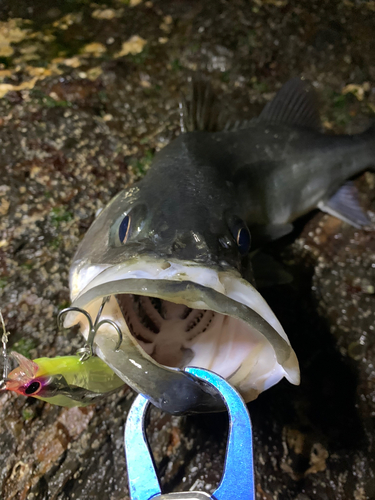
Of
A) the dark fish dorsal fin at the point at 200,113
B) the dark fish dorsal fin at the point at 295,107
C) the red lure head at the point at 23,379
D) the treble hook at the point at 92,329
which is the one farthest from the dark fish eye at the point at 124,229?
the dark fish dorsal fin at the point at 295,107

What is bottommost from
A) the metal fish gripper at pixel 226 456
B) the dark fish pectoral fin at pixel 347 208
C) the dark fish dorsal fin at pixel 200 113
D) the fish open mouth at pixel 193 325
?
the dark fish pectoral fin at pixel 347 208

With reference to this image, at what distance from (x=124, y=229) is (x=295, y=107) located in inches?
59.2

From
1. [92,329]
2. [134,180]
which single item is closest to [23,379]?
[92,329]

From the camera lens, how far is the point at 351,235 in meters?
2.07

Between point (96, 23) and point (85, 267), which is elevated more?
point (96, 23)

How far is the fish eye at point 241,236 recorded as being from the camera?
129 centimetres

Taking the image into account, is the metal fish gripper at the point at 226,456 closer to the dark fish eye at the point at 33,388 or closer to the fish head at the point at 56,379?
the fish head at the point at 56,379

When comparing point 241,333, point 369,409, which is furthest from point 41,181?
point 369,409

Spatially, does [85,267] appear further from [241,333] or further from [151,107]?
[151,107]

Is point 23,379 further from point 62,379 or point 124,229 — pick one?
point 124,229

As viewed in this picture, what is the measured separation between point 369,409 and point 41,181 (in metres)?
1.98

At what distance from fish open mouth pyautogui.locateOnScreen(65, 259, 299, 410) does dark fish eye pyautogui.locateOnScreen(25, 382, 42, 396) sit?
185mm

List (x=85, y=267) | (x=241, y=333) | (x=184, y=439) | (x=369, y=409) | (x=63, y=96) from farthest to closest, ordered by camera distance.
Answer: (x=63, y=96) < (x=369, y=409) < (x=184, y=439) < (x=85, y=267) < (x=241, y=333)

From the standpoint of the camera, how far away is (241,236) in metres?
1.31
